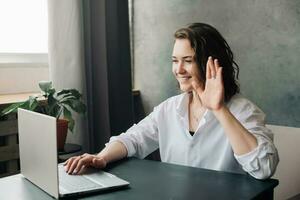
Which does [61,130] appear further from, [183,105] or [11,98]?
[183,105]

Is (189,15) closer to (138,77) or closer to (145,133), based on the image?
(138,77)

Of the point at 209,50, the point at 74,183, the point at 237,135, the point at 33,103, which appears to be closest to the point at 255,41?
the point at 209,50

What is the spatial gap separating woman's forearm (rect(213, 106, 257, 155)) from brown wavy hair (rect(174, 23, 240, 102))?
0.90ft

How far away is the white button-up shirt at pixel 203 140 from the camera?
3.91 feet

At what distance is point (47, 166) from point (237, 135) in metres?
0.59

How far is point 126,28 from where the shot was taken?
2539 millimetres

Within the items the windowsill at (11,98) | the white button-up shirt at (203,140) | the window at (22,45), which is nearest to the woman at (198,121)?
the white button-up shirt at (203,140)

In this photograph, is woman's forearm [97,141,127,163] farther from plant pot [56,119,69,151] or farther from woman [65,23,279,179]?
plant pot [56,119,69,151]

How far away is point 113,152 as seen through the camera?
140 centimetres

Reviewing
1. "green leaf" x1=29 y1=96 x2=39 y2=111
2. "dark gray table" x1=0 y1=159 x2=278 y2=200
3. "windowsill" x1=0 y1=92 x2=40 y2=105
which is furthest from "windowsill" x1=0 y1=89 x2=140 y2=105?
"dark gray table" x1=0 y1=159 x2=278 y2=200

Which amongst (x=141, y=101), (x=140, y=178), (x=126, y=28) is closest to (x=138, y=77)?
(x=141, y=101)

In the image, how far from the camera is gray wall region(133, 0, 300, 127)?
6.79 ft

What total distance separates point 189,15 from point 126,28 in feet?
1.38

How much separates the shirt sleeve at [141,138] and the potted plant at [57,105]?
44cm
